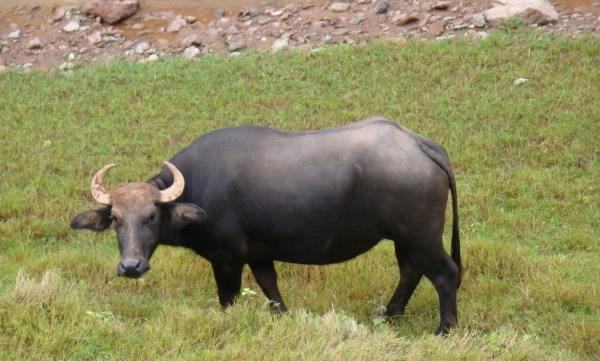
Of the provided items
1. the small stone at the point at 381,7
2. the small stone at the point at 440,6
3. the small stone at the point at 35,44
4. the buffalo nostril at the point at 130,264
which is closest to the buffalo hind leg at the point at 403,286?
the buffalo nostril at the point at 130,264

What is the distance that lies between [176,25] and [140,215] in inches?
361

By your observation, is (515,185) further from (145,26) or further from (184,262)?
(145,26)

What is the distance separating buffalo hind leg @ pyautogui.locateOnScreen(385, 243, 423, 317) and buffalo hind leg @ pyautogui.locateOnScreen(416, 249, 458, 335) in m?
0.33

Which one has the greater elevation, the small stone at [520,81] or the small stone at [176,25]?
the small stone at [520,81]

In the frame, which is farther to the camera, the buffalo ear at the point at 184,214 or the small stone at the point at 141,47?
the small stone at the point at 141,47

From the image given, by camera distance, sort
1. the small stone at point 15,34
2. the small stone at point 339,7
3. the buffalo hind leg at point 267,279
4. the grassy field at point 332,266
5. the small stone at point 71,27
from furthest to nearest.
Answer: the small stone at point 15,34 < the small stone at point 71,27 < the small stone at point 339,7 < the buffalo hind leg at point 267,279 < the grassy field at point 332,266

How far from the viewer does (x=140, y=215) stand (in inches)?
227

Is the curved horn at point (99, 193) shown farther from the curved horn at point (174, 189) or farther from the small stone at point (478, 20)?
the small stone at point (478, 20)

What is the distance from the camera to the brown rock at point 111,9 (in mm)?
14781

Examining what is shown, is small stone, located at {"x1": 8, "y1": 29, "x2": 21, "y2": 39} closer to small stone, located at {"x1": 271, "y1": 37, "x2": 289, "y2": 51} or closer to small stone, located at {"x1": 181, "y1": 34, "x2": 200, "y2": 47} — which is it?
small stone, located at {"x1": 181, "y1": 34, "x2": 200, "y2": 47}

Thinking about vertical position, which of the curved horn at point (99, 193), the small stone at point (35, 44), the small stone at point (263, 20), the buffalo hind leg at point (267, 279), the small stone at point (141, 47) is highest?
the curved horn at point (99, 193)

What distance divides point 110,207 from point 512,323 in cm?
271

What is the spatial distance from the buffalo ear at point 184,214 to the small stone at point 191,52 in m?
7.72

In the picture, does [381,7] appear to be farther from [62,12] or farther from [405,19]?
[62,12]
